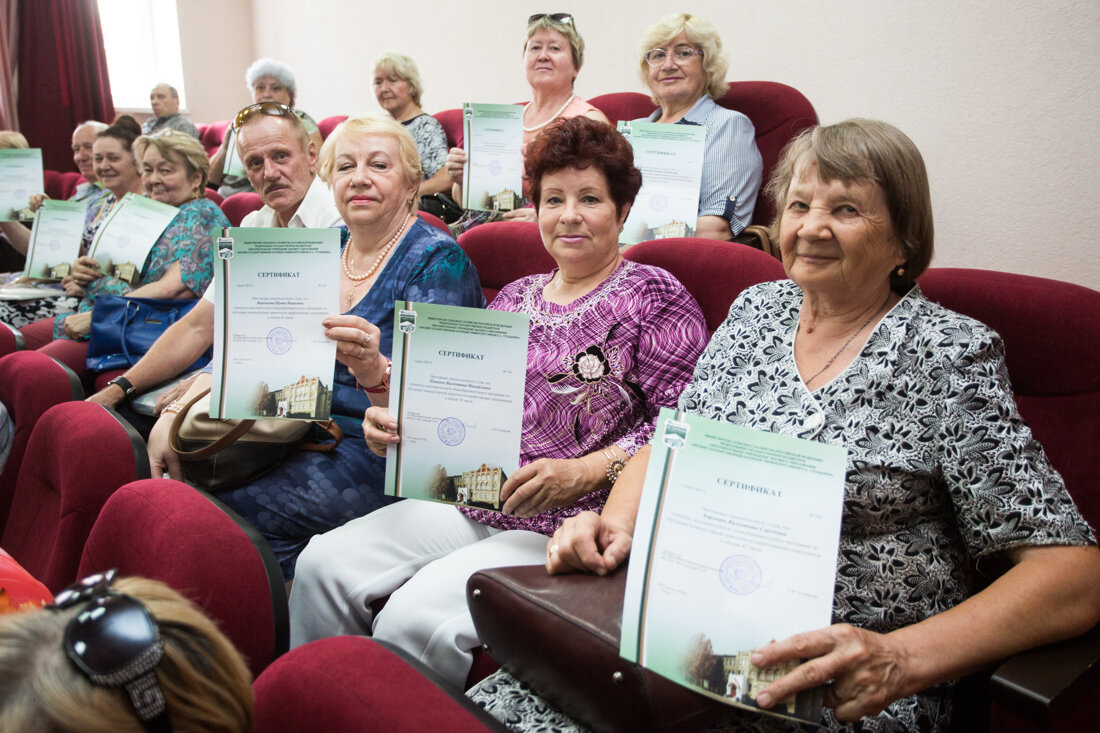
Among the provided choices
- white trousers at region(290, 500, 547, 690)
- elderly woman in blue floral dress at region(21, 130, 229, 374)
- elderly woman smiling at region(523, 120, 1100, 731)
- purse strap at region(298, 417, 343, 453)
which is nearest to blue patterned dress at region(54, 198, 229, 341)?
elderly woman in blue floral dress at region(21, 130, 229, 374)

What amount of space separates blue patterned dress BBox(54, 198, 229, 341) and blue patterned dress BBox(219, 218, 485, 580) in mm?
1301

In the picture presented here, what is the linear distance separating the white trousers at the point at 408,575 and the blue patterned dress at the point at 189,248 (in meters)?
1.67

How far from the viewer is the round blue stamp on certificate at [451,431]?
134cm

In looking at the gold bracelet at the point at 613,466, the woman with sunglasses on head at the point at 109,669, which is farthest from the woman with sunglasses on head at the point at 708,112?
the woman with sunglasses on head at the point at 109,669

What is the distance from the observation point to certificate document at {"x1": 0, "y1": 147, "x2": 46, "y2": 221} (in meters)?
4.25

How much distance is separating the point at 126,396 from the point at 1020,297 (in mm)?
2434

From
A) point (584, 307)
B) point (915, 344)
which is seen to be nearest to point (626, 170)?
point (584, 307)

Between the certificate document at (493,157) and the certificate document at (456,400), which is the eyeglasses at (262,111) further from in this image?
the certificate document at (456,400)

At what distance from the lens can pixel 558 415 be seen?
162 centimetres

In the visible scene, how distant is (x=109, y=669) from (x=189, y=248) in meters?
2.71

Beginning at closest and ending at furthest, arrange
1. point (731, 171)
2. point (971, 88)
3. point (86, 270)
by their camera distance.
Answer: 1. point (971, 88)
2. point (731, 171)
3. point (86, 270)

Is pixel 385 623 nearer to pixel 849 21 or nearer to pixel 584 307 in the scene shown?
pixel 584 307

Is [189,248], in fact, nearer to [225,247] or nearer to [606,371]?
[225,247]

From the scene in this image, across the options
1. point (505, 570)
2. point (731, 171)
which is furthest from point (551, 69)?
point (505, 570)
